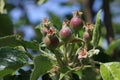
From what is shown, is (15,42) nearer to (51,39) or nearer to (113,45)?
(51,39)

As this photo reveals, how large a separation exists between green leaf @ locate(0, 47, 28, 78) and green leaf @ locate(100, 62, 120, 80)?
1.21 ft

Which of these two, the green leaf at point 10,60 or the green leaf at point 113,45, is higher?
the green leaf at point 10,60

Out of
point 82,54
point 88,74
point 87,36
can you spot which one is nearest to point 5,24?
point 88,74

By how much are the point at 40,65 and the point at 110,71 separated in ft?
1.11

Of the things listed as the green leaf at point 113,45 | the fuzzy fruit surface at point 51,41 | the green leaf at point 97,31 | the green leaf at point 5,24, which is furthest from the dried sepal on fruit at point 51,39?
the green leaf at point 113,45

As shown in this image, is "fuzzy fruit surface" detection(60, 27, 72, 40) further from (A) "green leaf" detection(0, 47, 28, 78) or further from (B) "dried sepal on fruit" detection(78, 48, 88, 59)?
(A) "green leaf" detection(0, 47, 28, 78)

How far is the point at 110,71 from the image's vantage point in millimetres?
2104

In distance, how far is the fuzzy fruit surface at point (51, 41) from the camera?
2012 millimetres

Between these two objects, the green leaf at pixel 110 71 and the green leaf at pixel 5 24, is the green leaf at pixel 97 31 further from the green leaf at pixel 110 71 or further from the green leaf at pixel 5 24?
the green leaf at pixel 5 24

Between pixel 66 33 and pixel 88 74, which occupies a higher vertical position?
pixel 66 33

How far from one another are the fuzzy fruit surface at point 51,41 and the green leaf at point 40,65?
0.19ft

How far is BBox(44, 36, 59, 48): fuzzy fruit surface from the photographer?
2.01m

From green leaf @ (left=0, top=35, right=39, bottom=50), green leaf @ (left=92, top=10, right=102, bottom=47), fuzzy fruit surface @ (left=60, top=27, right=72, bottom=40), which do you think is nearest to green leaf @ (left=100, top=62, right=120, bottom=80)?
green leaf @ (left=92, top=10, right=102, bottom=47)

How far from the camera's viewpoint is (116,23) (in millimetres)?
4762
